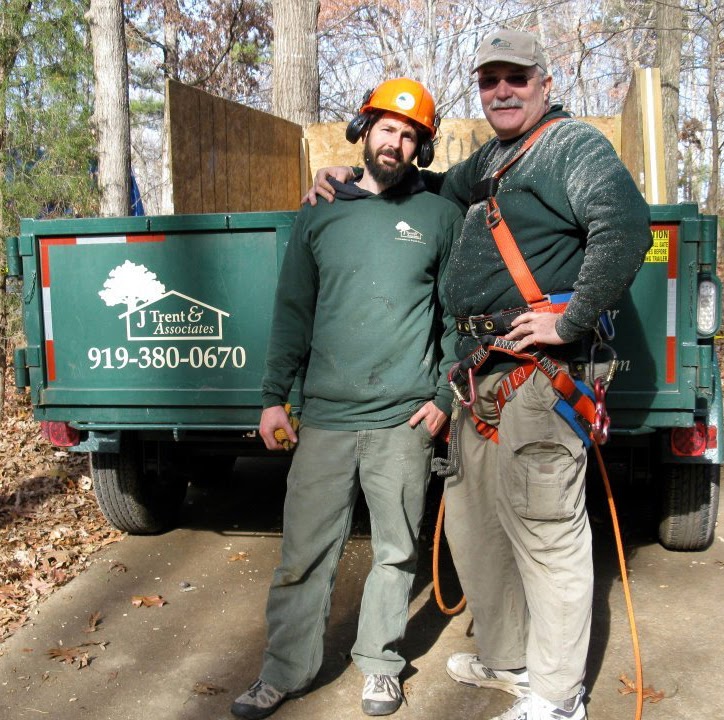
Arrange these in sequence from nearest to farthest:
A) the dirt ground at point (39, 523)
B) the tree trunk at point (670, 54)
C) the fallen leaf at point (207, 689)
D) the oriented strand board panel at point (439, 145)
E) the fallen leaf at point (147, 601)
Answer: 1. the fallen leaf at point (207, 689)
2. the fallen leaf at point (147, 601)
3. the dirt ground at point (39, 523)
4. the oriented strand board panel at point (439, 145)
5. the tree trunk at point (670, 54)

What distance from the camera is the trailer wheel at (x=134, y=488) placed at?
4551 millimetres

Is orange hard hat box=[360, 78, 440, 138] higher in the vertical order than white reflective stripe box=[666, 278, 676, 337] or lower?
higher

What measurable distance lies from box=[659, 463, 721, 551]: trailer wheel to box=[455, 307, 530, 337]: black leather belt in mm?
1852

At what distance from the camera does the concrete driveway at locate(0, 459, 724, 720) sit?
3.16m

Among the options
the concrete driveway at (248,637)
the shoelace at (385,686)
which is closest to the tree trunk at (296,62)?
the concrete driveway at (248,637)

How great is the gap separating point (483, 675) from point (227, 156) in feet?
11.9

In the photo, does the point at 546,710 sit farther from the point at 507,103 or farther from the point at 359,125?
the point at 359,125

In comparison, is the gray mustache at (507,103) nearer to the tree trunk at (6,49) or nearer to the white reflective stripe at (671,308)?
the white reflective stripe at (671,308)

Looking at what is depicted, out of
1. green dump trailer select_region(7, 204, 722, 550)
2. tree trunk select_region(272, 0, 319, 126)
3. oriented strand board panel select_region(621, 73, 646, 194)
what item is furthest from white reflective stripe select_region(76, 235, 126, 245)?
tree trunk select_region(272, 0, 319, 126)

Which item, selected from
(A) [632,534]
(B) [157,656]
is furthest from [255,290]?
(A) [632,534]

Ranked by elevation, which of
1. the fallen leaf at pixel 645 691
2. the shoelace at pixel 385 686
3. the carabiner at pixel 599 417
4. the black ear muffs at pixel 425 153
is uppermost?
the black ear muffs at pixel 425 153

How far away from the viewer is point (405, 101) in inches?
119

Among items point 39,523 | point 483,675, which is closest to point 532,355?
point 483,675

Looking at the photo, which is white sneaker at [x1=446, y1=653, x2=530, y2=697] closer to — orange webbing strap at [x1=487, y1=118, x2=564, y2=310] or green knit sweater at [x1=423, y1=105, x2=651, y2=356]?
green knit sweater at [x1=423, y1=105, x2=651, y2=356]
